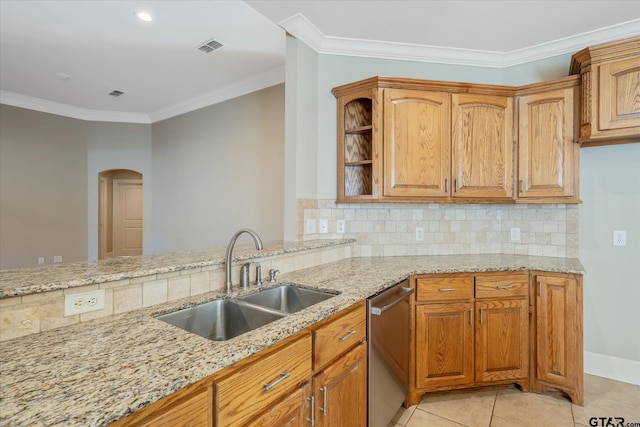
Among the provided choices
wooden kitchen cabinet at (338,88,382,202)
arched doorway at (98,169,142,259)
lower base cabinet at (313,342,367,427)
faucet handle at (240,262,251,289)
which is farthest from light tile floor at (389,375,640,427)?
arched doorway at (98,169,142,259)

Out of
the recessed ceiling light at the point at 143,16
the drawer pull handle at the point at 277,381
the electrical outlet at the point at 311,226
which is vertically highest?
the recessed ceiling light at the point at 143,16

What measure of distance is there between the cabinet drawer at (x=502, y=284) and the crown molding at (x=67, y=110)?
568 centimetres

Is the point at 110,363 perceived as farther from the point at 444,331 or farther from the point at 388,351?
the point at 444,331

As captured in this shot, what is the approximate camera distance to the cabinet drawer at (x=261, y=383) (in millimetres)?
875

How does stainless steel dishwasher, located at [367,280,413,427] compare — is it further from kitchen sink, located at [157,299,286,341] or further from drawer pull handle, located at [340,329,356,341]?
kitchen sink, located at [157,299,286,341]

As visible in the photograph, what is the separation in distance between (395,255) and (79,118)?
223 inches

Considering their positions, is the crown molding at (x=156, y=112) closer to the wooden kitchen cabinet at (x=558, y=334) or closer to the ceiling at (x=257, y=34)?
the ceiling at (x=257, y=34)

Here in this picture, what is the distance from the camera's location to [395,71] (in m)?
2.73

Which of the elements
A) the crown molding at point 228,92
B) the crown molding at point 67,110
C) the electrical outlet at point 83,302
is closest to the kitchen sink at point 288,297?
the electrical outlet at point 83,302

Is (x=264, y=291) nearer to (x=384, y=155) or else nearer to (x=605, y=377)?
(x=384, y=155)

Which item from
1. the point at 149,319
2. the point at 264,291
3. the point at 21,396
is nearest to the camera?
the point at 21,396

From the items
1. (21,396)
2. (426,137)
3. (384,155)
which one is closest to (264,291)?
(21,396)

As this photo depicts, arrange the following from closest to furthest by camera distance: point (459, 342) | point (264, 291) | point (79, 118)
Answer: point (264, 291) < point (459, 342) < point (79, 118)

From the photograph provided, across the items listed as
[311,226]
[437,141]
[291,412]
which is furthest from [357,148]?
[291,412]
